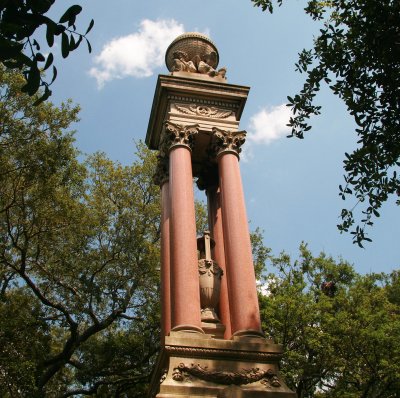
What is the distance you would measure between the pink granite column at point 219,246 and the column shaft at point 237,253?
1.06 m

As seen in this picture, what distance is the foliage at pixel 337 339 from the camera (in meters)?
21.7

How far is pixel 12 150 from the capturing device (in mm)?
20750

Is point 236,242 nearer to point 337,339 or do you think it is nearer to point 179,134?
point 179,134

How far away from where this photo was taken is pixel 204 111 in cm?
1493

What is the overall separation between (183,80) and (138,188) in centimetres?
1180

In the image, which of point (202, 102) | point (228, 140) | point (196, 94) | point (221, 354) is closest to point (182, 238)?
point (221, 354)

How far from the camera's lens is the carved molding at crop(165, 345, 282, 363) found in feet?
33.7

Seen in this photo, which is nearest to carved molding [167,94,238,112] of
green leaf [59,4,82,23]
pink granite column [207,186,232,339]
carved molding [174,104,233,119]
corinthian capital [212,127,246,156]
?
carved molding [174,104,233,119]

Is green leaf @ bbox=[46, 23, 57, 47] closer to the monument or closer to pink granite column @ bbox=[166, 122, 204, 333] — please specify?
the monument

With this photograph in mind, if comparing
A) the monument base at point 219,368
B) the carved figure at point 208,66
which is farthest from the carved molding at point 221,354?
the carved figure at point 208,66

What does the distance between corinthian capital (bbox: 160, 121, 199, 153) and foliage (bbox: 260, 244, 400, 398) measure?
37.8ft

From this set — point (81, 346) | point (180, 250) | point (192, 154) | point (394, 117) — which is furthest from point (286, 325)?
point (394, 117)

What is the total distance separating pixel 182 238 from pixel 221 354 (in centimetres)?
290

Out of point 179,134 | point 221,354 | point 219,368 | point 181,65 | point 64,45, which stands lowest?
point 219,368
